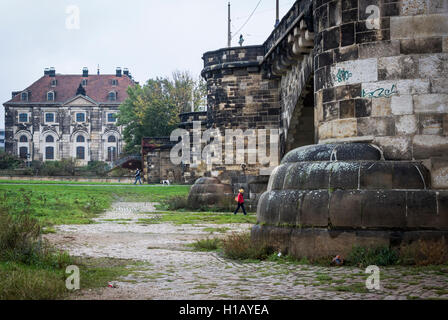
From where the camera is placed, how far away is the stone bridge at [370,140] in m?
8.85

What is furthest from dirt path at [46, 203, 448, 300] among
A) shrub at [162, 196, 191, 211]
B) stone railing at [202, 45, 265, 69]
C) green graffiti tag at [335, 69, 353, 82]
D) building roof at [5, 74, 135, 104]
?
building roof at [5, 74, 135, 104]

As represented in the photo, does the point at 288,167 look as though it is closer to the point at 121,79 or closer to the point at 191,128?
the point at 191,128

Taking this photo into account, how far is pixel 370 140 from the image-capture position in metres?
9.99

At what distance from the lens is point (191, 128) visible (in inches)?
1417

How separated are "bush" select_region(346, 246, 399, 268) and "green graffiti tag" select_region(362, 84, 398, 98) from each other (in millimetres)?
2529

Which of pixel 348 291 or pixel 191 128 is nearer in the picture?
pixel 348 291

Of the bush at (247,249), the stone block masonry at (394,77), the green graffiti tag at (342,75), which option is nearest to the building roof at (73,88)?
the green graffiti tag at (342,75)

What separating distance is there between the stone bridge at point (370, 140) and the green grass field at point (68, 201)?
7193 mm

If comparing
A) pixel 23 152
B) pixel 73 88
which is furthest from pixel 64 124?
pixel 23 152

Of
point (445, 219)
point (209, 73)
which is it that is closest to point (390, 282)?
point (445, 219)

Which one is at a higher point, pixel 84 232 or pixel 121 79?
pixel 121 79

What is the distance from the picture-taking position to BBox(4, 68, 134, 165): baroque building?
303 feet
